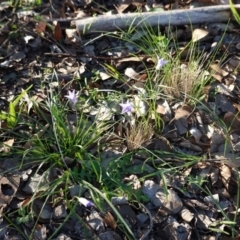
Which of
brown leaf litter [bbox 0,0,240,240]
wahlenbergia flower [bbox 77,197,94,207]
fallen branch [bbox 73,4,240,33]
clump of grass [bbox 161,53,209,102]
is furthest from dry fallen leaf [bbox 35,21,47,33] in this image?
wahlenbergia flower [bbox 77,197,94,207]

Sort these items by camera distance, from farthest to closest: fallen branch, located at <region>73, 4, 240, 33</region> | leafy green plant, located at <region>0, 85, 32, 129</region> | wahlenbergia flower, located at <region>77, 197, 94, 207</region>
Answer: fallen branch, located at <region>73, 4, 240, 33</region> → leafy green plant, located at <region>0, 85, 32, 129</region> → wahlenbergia flower, located at <region>77, 197, 94, 207</region>

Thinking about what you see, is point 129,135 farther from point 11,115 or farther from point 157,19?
point 157,19

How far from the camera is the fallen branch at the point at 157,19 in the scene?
3031mm

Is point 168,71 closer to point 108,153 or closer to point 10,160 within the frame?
point 108,153

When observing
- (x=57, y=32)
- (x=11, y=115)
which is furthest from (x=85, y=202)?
(x=57, y=32)

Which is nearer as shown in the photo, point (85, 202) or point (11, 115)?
point (85, 202)

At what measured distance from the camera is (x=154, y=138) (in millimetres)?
2541

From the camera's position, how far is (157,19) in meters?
3.03

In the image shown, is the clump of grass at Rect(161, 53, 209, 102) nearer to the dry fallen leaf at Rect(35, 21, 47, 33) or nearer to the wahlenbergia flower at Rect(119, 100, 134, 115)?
the wahlenbergia flower at Rect(119, 100, 134, 115)

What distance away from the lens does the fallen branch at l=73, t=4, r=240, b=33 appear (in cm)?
303

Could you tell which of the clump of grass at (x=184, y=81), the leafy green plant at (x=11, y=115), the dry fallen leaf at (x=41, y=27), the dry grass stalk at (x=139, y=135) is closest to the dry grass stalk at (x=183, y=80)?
the clump of grass at (x=184, y=81)

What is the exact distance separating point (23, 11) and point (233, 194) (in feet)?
5.40

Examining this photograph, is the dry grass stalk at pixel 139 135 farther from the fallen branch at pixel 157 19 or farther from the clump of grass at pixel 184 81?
the fallen branch at pixel 157 19

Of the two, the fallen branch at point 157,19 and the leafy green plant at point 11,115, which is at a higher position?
the fallen branch at point 157,19
